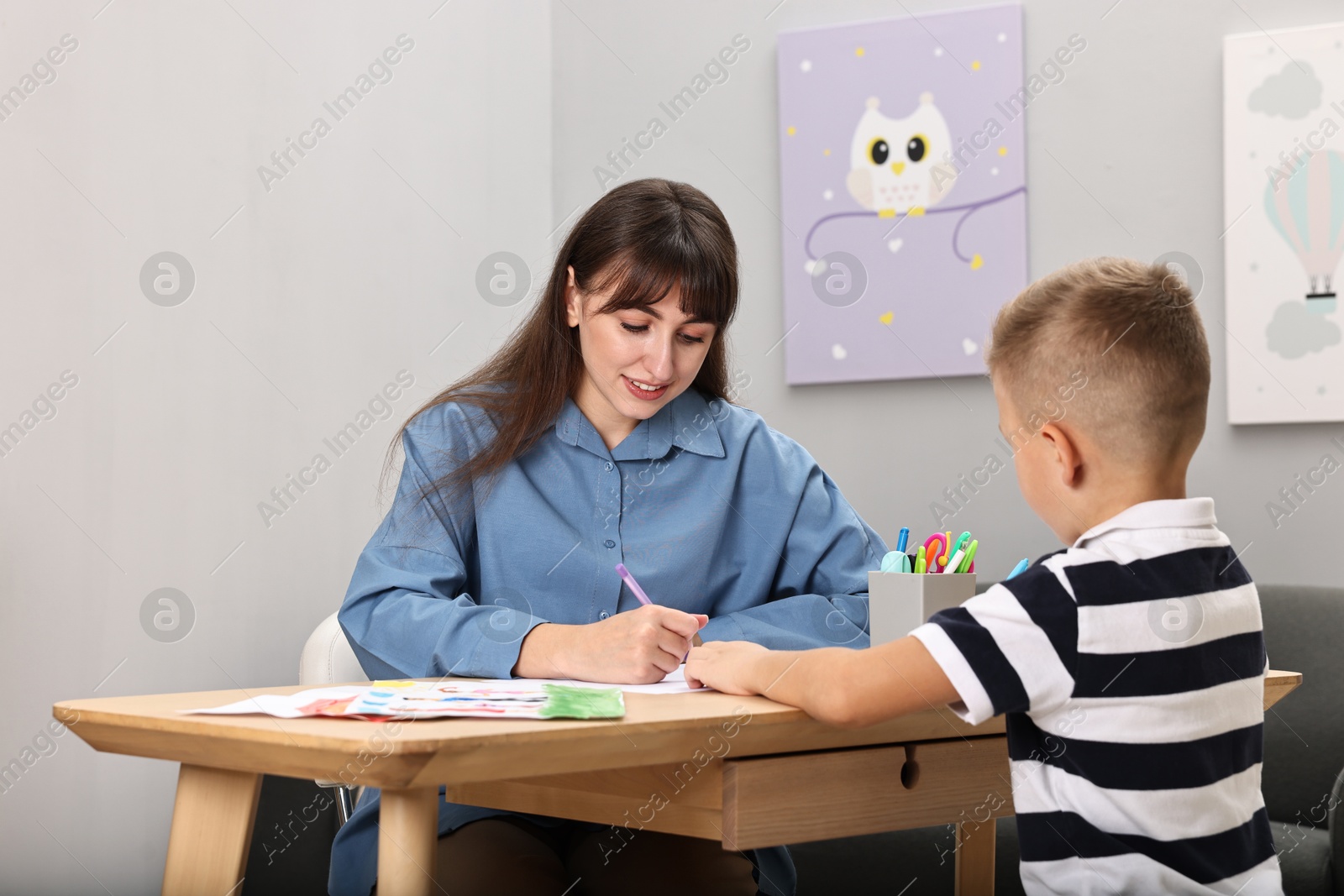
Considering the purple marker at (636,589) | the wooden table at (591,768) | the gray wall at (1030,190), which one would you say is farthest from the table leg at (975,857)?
the gray wall at (1030,190)

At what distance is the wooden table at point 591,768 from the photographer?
74 cm

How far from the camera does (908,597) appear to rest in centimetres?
115

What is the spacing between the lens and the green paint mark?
82 centimetres

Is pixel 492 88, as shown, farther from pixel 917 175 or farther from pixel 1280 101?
pixel 1280 101

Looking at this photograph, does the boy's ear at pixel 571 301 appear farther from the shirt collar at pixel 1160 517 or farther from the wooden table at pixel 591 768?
the shirt collar at pixel 1160 517

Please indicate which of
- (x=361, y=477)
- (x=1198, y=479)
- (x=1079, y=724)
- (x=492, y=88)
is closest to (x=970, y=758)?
(x=1079, y=724)

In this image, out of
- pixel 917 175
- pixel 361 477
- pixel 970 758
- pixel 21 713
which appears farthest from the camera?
pixel 917 175

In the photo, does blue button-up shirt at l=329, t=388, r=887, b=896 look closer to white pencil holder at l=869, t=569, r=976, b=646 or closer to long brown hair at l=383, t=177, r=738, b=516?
long brown hair at l=383, t=177, r=738, b=516

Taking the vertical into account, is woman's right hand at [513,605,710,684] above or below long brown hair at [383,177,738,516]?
below

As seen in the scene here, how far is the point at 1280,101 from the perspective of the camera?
2.49m

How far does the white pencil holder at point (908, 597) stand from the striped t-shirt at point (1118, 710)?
0.27 meters

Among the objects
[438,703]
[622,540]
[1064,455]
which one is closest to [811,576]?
[622,540]

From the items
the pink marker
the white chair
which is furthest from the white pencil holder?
the white chair

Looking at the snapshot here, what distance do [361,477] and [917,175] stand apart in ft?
4.82
